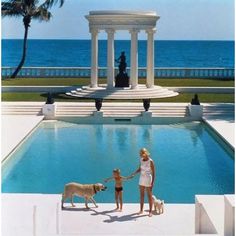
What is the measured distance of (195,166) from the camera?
19.6 meters

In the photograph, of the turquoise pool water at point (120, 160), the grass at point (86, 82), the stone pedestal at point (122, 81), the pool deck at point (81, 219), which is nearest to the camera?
the pool deck at point (81, 219)

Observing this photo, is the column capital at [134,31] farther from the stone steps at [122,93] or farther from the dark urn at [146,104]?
the dark urn at [146,104]

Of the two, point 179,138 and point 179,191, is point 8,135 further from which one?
→ point 179,191

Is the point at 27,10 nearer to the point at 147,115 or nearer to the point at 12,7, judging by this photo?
the point at 12,7

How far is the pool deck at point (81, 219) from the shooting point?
33.4 ft

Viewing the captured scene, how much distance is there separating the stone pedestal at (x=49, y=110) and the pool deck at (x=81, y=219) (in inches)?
609

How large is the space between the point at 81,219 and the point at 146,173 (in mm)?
1761

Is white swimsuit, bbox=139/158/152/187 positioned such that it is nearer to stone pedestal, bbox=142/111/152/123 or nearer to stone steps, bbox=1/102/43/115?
stone pedestal, bbox=142/111/152/123

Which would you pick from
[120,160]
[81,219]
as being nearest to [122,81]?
[120,160]

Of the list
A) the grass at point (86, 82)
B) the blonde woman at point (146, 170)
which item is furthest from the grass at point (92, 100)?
the blonde woman at point (146, 170)

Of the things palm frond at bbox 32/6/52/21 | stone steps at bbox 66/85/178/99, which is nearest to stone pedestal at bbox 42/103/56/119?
stone steps at bbox 66/85/178/99

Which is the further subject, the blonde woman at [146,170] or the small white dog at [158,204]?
the small white dog at [158,204]

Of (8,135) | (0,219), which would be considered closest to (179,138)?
(8,135)

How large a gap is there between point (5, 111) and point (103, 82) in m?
12.2
